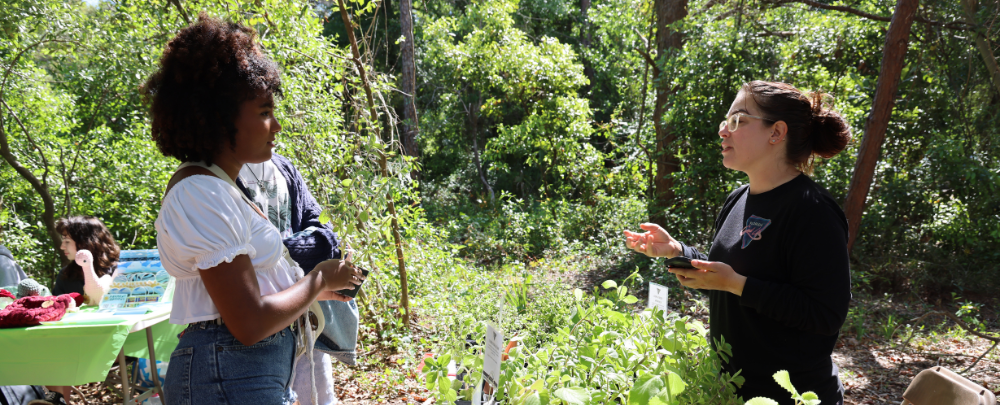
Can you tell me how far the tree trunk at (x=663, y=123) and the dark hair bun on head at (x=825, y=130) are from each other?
4.60m

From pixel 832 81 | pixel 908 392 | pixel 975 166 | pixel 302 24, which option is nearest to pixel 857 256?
pixel 975 166

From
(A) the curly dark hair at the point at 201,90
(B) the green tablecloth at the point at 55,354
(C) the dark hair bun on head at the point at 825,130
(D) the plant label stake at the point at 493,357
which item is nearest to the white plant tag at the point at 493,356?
(D) the plant label stake at the point at 493,357

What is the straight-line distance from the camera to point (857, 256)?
5.62m

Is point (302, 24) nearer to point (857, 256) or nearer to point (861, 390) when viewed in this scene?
point (861, 390)

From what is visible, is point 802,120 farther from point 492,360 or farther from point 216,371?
point 216,371

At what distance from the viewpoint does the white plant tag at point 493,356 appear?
1.16 m

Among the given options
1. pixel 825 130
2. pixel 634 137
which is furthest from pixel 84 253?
pixel 634 137

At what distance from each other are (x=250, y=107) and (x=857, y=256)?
20.1 ft

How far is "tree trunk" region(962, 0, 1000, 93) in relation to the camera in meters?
3.98

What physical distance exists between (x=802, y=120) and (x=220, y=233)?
4.82ft

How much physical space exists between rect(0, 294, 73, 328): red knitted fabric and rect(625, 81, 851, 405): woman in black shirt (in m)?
3.02

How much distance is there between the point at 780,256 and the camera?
4.59 ft

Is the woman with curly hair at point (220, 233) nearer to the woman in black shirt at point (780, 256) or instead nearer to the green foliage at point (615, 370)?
the green foliage at point (615, 370)

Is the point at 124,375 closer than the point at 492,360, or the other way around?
the point at 492,360
